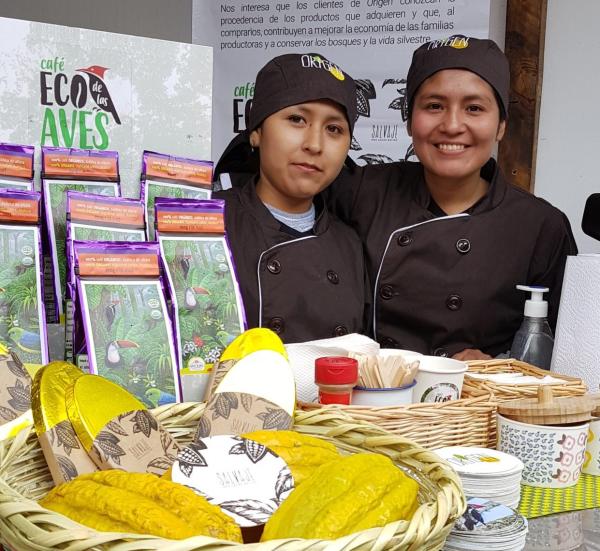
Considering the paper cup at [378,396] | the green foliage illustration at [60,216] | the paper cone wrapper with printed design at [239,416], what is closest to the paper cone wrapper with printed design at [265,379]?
the paper cone wrapper with printed design at [239,416]

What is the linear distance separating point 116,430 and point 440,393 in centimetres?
45

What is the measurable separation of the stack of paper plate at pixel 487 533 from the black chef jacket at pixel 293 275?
0.75 metres

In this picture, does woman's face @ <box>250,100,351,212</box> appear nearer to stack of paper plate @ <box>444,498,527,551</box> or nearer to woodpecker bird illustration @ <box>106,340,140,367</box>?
woodpecker bird illustration @ <box>106,340,140,367</box>

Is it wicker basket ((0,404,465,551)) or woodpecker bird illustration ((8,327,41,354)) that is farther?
woodpecker bird illustration ((8,327,41,354))

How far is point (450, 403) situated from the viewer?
967mm

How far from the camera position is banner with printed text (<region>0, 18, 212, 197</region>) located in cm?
121

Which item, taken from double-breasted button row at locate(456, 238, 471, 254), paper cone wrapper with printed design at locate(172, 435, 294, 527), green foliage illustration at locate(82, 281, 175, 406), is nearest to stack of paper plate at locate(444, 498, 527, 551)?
paper cone wrapper with printed design at locate(172, 435, 294, 527)

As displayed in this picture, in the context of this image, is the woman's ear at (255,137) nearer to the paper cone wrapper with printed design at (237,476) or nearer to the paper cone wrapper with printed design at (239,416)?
the paper cone wrapper with printed design at (239,416)

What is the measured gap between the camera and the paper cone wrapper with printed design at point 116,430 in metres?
0.74

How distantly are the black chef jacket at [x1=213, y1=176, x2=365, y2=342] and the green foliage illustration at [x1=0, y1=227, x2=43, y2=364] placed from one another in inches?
20.0

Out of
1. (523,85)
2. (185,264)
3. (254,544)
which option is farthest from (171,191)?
(523,85)

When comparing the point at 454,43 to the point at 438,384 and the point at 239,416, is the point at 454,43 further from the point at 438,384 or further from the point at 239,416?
the point at 239,416

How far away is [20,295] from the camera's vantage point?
3.28 ft

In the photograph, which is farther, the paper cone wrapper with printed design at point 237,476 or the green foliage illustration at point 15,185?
the green foliage illustration at point 15,185
